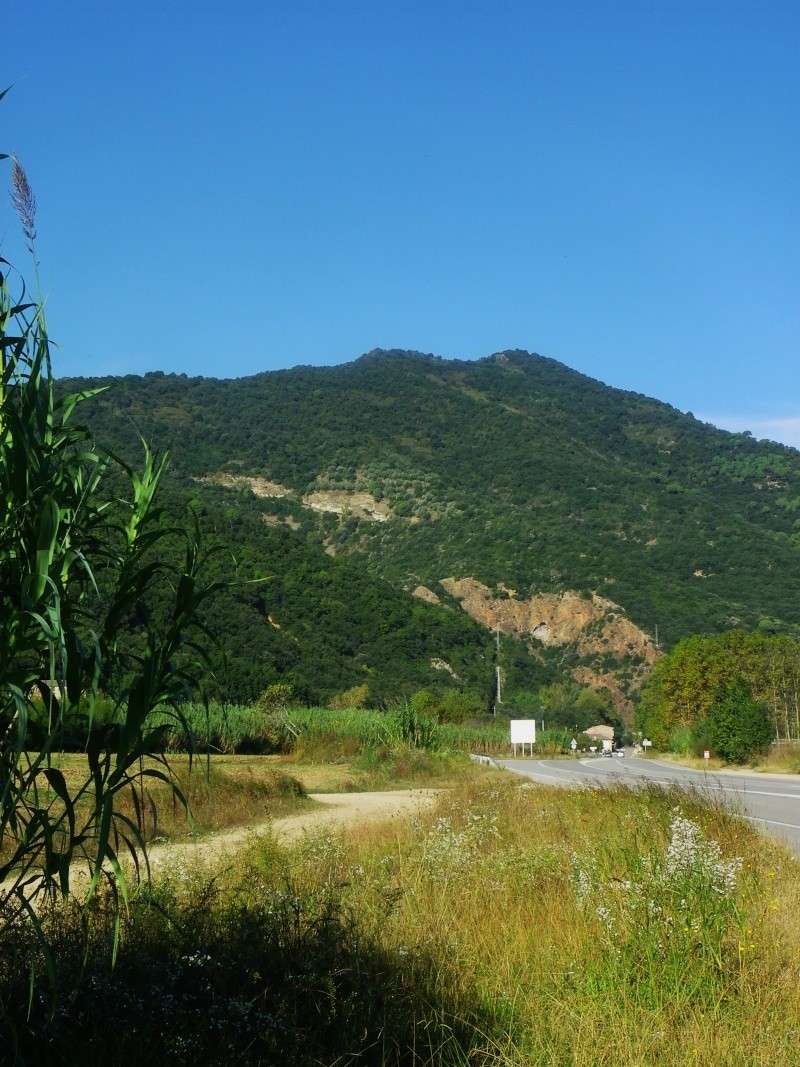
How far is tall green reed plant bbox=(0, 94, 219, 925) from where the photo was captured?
138 inches

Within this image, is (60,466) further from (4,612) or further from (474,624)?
(474,624)

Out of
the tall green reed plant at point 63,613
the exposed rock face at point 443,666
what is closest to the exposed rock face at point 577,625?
the exposed rock face at point 443,666

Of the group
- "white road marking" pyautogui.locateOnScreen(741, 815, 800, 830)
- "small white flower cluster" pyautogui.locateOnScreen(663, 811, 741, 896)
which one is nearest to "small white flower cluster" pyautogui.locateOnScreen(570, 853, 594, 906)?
"small white flower cluster" pyautogui.locateOnScreen(663, 811, 741, 896)

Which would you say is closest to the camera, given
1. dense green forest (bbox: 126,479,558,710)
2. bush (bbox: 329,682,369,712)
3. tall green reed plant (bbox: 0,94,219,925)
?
tall green reed plant (bbox: 0,94,219,925)

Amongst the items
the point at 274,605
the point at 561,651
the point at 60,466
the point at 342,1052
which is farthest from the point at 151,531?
the point at 561,651

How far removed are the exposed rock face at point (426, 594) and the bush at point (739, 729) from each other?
4300 centimetres

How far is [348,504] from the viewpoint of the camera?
109000mm

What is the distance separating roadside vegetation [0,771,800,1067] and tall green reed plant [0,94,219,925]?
54 centimetres

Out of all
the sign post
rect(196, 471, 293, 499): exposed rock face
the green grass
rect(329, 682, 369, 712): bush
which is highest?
rect(196, 471, 293, 499): exposed rock face

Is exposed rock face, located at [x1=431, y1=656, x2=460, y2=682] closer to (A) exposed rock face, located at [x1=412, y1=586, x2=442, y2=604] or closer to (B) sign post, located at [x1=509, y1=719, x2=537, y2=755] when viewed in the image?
(A) exposed rock face, located at [x1=412, y1=586, x2=442, y2=604]

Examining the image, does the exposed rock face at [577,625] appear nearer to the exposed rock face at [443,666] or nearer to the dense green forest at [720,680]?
the exposed rock face at [443,666]

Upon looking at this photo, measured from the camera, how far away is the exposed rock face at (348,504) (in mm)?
107188

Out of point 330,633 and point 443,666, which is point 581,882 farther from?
point 443,666

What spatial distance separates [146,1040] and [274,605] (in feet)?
192
